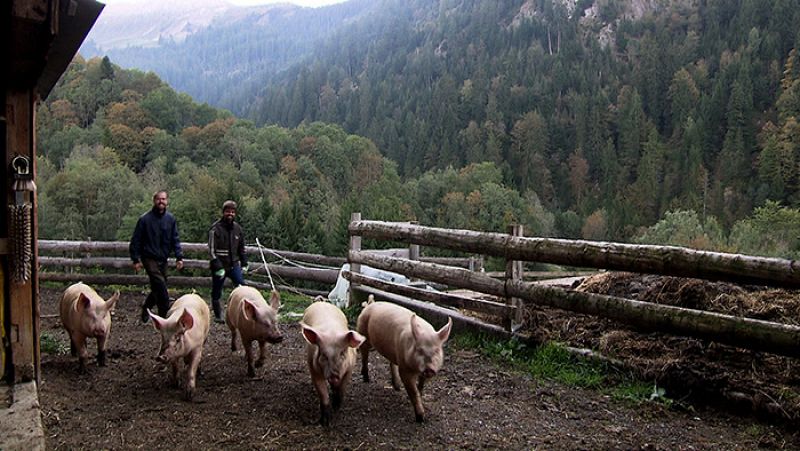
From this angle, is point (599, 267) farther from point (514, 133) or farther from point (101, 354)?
point (514, 133)

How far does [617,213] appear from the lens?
88625 mm

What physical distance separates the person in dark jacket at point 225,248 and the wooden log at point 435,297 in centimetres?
171

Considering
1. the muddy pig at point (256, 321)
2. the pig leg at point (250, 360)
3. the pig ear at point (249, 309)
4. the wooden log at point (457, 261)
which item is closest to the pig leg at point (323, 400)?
the muddy pig at point (256, 321)

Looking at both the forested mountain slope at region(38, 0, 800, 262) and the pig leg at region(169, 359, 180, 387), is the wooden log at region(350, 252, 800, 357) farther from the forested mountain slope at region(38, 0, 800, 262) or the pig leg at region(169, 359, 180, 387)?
the forested mountain slope at region(38, 0, 800, 262)

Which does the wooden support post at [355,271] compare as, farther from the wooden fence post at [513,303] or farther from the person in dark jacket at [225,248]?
the wooden fence post at [513,303]

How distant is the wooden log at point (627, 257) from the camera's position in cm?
505

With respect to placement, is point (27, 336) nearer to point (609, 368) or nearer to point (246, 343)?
point (246, 343)

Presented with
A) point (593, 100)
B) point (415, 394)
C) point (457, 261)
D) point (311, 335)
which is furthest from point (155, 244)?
point (593, 100)

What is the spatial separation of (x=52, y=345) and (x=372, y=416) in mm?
4946

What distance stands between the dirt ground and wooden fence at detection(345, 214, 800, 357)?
527 mm

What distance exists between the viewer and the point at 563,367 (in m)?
6.40

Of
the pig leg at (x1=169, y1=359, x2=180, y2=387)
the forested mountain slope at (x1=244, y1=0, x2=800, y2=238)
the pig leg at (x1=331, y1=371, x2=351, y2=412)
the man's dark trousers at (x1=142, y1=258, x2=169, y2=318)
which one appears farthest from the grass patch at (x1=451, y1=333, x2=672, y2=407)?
the forested mountain slope at (x1=244, y1=0, x2=800, y2=238)

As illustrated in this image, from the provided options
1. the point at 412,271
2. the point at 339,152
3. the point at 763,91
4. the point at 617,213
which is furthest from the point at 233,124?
the point at 412,271

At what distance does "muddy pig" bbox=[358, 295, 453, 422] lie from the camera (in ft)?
16.5
